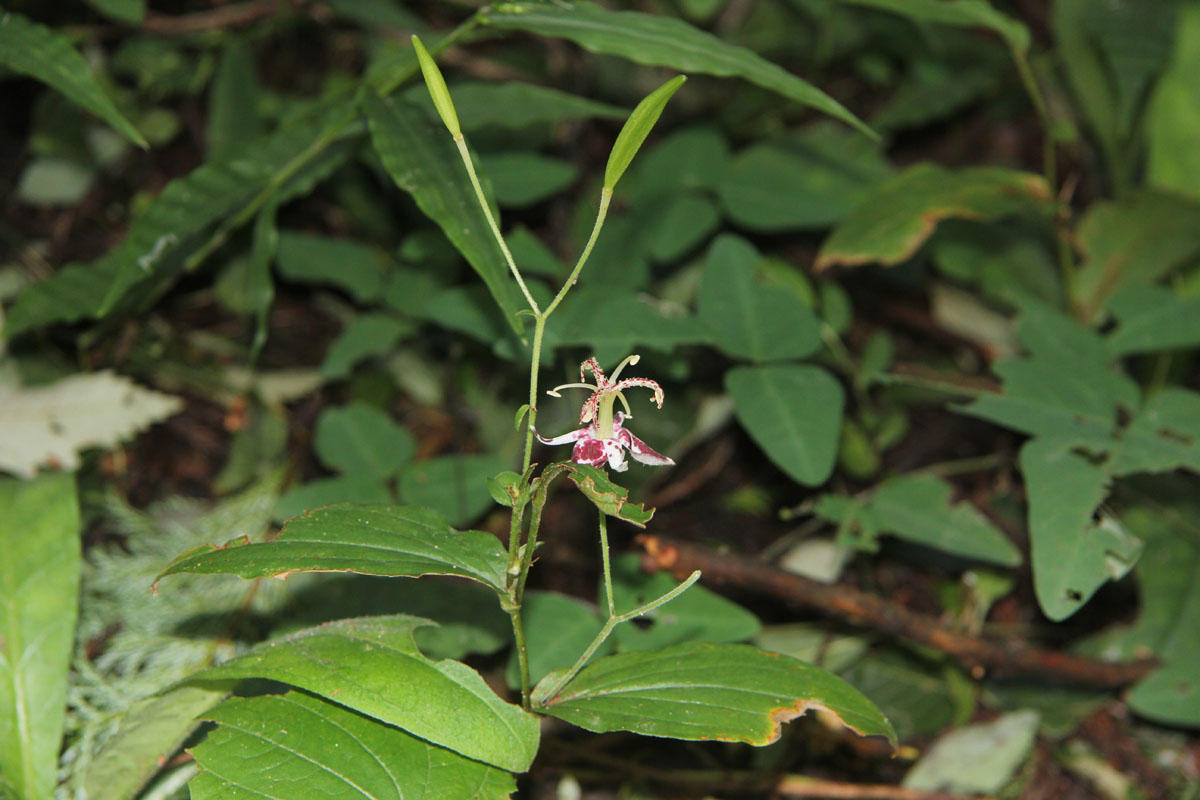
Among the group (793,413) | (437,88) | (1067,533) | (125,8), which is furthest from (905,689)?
(125,8)

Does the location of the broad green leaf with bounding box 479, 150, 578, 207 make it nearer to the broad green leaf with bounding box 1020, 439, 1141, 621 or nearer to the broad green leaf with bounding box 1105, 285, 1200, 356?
the broad green leaf with bounding box 1020, 439, 1141, 621

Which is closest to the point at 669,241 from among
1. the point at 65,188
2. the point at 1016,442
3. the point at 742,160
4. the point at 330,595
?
the point at 742,160

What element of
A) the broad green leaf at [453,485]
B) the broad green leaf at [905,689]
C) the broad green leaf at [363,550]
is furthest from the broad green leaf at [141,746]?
the broad green leaf at [905,689]

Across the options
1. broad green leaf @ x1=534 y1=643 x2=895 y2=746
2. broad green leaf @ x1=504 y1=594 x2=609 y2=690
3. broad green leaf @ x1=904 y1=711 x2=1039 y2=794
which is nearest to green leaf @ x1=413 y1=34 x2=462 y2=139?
broad green leaf @ x1=534 y1=643 x2=895 y2=746

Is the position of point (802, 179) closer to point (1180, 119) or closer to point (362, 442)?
point (1180, 119)

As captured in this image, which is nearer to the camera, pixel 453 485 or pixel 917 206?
pixel 453 485

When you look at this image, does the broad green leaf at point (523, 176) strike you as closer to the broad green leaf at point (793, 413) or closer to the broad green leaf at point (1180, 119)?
the broad green leaf at point (793, 413)
